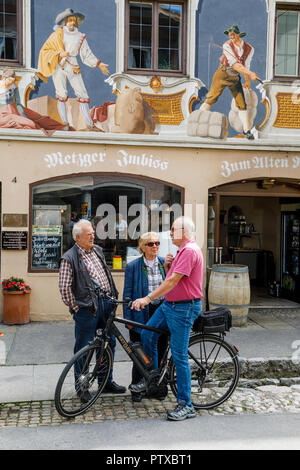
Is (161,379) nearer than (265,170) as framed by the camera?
Yes

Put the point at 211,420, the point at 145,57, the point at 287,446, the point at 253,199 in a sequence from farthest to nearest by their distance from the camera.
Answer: the point at 253,199 < the point at 145,57 < the point at 211,420 < the point at 287,446

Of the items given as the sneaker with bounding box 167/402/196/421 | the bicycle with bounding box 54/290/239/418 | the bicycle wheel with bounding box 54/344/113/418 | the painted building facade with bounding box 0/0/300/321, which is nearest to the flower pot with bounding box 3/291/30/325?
the painted building facade with bounding box 0/0/300/321

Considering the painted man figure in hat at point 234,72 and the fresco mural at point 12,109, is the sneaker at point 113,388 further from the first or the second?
the painted man figure in hat at point 234,72

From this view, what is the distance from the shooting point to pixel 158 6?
8.66 meters

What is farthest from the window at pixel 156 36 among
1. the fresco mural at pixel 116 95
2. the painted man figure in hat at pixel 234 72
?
the painted man figure in hat at pixel 234 72

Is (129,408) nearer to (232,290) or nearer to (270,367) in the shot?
(270,367)

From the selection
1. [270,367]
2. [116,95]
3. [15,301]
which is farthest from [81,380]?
[116,95]

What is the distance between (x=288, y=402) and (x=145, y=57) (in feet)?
20.2

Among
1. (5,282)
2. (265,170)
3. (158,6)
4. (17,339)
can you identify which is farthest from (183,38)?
(17,339)

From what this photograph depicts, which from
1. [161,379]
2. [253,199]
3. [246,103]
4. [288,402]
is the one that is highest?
[246,103]

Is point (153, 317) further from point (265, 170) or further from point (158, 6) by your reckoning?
point (158, 6)

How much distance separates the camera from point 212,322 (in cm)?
473

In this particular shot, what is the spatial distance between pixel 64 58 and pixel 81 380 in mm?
5727

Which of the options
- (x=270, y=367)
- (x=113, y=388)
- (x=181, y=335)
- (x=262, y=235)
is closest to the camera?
(x=181, y=335)
